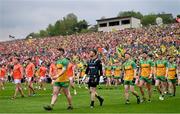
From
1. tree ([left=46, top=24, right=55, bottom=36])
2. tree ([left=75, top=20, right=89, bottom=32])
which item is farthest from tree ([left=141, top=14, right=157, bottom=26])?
tree ([left=46, top=24, right=55, bottom=36])

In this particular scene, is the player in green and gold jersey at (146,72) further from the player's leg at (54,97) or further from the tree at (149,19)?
the tree at (149,19)

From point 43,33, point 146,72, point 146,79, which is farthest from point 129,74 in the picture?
point 43,33

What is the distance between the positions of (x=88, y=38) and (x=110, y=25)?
Answer: 1195 inches

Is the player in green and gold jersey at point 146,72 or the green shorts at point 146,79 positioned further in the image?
the green shorts at point 146,79

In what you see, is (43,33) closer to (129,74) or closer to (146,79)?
(146,79)

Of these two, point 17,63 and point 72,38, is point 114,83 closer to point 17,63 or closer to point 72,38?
point 17,63

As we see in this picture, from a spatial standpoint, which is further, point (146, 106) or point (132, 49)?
point (132, 49)

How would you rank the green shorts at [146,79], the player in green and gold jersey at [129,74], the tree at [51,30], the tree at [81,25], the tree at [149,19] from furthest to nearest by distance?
1. the tree at [51,30]
2. the tree at [81,25]
3. the tree at [149,19]
4. the green shorts at [146,79]
5. the player in green and gold jersey at [129,74]

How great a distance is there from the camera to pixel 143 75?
22.3 meters

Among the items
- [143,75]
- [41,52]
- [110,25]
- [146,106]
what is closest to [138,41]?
[41,52]

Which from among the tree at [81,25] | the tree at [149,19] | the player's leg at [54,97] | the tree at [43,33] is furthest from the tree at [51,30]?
the player's leg at [54,97]

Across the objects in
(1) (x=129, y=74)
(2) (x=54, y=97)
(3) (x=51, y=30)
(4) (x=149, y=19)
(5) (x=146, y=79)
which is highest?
(4) (x=149, y=19)

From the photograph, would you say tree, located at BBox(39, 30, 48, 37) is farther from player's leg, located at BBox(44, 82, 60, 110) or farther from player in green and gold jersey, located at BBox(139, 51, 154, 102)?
player's leg, located at BBox(44, 82, 60, 110)

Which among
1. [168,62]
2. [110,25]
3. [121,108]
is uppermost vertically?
[110,25]
